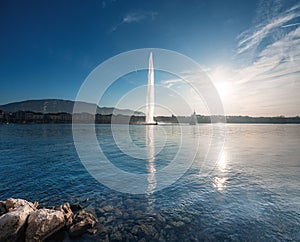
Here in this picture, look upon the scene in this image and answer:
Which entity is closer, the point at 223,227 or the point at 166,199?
the point at 223,227

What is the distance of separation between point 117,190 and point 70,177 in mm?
5646

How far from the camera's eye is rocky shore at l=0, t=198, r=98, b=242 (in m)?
6.43

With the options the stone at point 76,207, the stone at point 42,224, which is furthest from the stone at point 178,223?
the stone at point 76,207

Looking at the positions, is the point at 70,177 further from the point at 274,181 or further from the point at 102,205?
the point at 274,181

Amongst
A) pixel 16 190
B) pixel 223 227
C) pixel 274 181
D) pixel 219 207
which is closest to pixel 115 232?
pixel 223 227

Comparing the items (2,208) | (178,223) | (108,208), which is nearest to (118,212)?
(108,208)

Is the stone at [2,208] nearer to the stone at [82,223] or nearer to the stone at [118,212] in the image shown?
the stone at [82,223]

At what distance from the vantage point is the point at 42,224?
6.66 metres

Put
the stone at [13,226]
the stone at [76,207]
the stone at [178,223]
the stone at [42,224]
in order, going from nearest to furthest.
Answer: the stone at [13,226], the stone at [42,224], the stone at [178,223], the stone at [76,207]

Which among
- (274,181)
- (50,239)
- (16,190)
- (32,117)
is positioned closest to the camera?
(50,239)

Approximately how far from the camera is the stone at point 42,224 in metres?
6.48

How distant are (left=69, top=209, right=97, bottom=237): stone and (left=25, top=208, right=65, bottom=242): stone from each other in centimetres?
58

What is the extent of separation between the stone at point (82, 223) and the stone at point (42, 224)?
584 millimetres

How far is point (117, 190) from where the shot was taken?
40.2 ft
